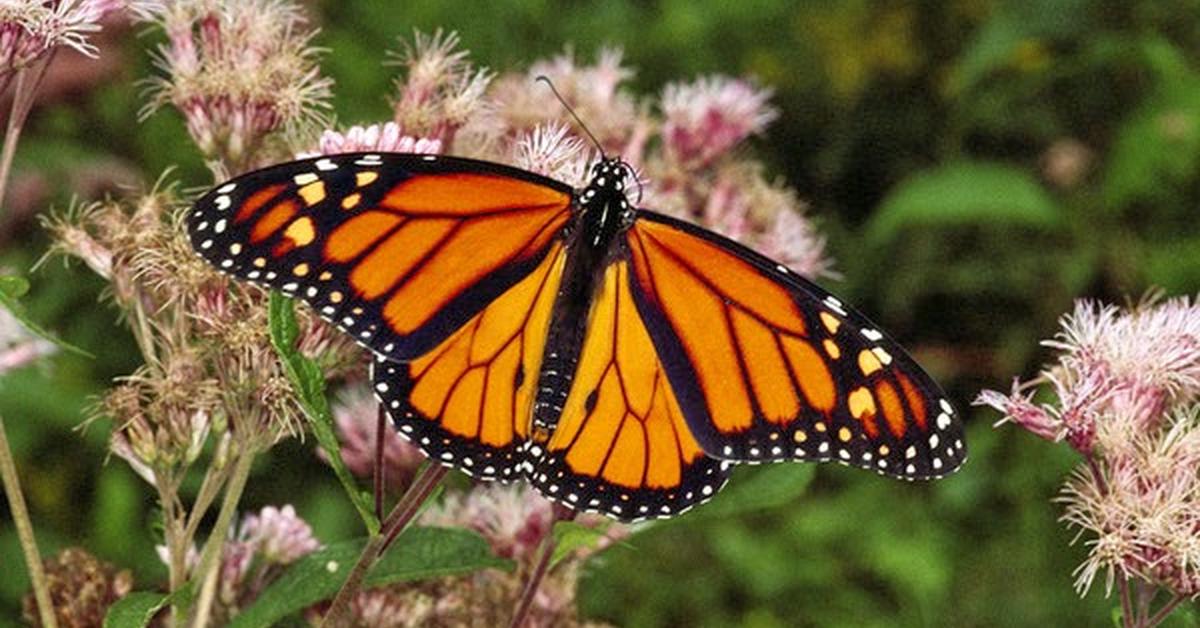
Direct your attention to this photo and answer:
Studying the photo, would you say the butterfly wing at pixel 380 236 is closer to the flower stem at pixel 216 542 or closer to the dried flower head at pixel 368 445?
the flower stem at pixel 216 542

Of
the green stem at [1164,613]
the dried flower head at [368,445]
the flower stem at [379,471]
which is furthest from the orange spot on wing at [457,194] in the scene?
the green stem at [1164,613]

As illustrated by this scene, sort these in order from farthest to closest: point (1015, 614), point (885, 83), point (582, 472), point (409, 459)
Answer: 1. point (885, 83)
2. point (1015, 614)
3. point (409, 459)
4. point (582, 472)

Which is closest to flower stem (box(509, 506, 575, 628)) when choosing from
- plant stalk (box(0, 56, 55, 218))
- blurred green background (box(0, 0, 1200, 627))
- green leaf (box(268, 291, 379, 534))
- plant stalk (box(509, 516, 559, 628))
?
plant stalk (box(509, 516, 559, 628))

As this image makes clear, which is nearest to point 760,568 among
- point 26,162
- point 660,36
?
point 660,36

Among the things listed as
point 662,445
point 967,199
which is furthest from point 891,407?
point 967,199

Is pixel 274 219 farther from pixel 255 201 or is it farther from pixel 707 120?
pixel 707 120

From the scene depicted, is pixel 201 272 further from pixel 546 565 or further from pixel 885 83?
pixel 885 83
